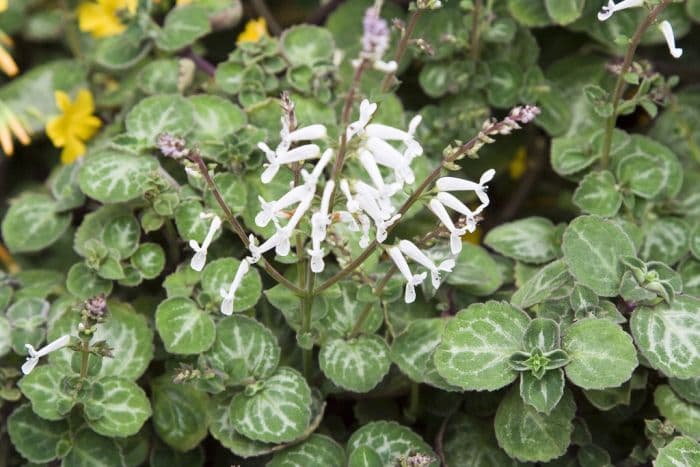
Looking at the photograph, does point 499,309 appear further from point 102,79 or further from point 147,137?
point 102,79

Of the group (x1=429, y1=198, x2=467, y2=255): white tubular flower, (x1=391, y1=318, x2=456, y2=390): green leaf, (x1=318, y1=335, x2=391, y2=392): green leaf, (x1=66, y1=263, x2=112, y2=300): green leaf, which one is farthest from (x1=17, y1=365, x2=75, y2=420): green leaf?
(x1=429, y1=198, x2=467, y2=255): white tubular flower

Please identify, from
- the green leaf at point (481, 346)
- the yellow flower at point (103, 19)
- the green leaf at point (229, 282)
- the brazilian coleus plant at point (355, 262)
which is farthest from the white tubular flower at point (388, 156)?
the yellow flower at point (103, 19)

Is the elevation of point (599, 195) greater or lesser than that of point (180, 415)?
greater

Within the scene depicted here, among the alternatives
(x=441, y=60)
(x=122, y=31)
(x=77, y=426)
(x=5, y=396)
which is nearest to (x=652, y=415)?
(x=441, y=60)

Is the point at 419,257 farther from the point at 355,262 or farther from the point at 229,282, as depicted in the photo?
the point at 229,282

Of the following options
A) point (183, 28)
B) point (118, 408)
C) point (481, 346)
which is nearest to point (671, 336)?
point (481, 346)

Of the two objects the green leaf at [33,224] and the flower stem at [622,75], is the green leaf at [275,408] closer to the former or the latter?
the green leaf at [33,224]
